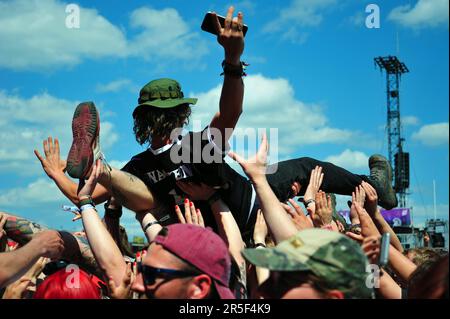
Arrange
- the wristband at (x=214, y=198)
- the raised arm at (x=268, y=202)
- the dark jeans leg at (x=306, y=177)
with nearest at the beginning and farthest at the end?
the raised arm at (x=268, y=202) → the wristband at (x=214, y=198) → the dark jeans leg at (x=306, y=177)

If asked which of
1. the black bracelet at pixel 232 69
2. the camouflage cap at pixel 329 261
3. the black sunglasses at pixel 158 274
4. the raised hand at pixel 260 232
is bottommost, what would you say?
the black sunglasses at pixel 158 274

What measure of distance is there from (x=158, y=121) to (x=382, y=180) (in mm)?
2190

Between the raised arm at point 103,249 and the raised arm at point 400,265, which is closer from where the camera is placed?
the raised arm at point 400,265

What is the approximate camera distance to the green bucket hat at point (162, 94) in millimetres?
3658

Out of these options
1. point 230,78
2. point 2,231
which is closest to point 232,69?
point 230,78

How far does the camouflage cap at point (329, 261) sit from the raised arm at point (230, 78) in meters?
1.26

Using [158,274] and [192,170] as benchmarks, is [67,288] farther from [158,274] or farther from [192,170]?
[192,170]

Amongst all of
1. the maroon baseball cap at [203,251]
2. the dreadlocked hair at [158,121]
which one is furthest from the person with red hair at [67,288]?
the dreadlocked hair at [158,121]

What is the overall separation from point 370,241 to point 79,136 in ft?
6.29

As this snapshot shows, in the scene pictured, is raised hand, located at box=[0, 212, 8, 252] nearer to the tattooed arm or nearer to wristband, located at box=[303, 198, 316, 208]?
the tattooed arm

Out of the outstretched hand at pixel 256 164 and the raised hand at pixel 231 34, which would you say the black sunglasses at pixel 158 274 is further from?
the raised hand at pixel 231 34

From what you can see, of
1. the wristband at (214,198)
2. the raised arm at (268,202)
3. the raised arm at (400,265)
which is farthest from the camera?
the wristband at (214,198)
